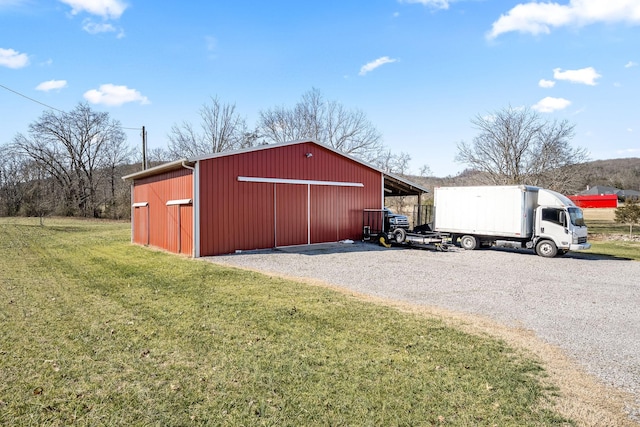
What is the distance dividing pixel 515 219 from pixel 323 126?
2738cm

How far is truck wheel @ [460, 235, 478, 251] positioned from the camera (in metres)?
14.4

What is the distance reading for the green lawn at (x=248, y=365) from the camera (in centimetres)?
296

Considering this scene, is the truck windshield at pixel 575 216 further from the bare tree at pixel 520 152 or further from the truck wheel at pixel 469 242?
the bare tree at pixel 520 152

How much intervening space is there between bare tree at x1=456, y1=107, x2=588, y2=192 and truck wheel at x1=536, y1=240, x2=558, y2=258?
11.9 metres

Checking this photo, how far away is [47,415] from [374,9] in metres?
14.6

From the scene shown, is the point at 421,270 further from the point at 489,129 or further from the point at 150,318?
the point at 489,129

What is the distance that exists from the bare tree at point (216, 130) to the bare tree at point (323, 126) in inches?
97.4

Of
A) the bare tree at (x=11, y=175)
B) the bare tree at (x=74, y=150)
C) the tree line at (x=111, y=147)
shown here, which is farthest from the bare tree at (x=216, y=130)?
the bare tree at (x=11, y=175)

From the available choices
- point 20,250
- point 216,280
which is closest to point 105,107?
point 20,250

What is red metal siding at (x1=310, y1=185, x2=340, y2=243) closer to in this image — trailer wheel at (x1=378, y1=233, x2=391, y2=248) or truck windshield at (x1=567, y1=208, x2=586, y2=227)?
trailer wheel at (x1=378, y1=233, x2=391, y2=248)

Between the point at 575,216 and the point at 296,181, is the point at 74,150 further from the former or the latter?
the point at 575,216

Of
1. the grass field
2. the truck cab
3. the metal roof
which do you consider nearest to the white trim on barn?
the metal roof

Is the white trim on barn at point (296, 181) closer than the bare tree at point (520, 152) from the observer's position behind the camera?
Yes

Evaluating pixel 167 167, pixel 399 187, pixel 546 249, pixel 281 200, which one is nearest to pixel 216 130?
pixel 399 187
